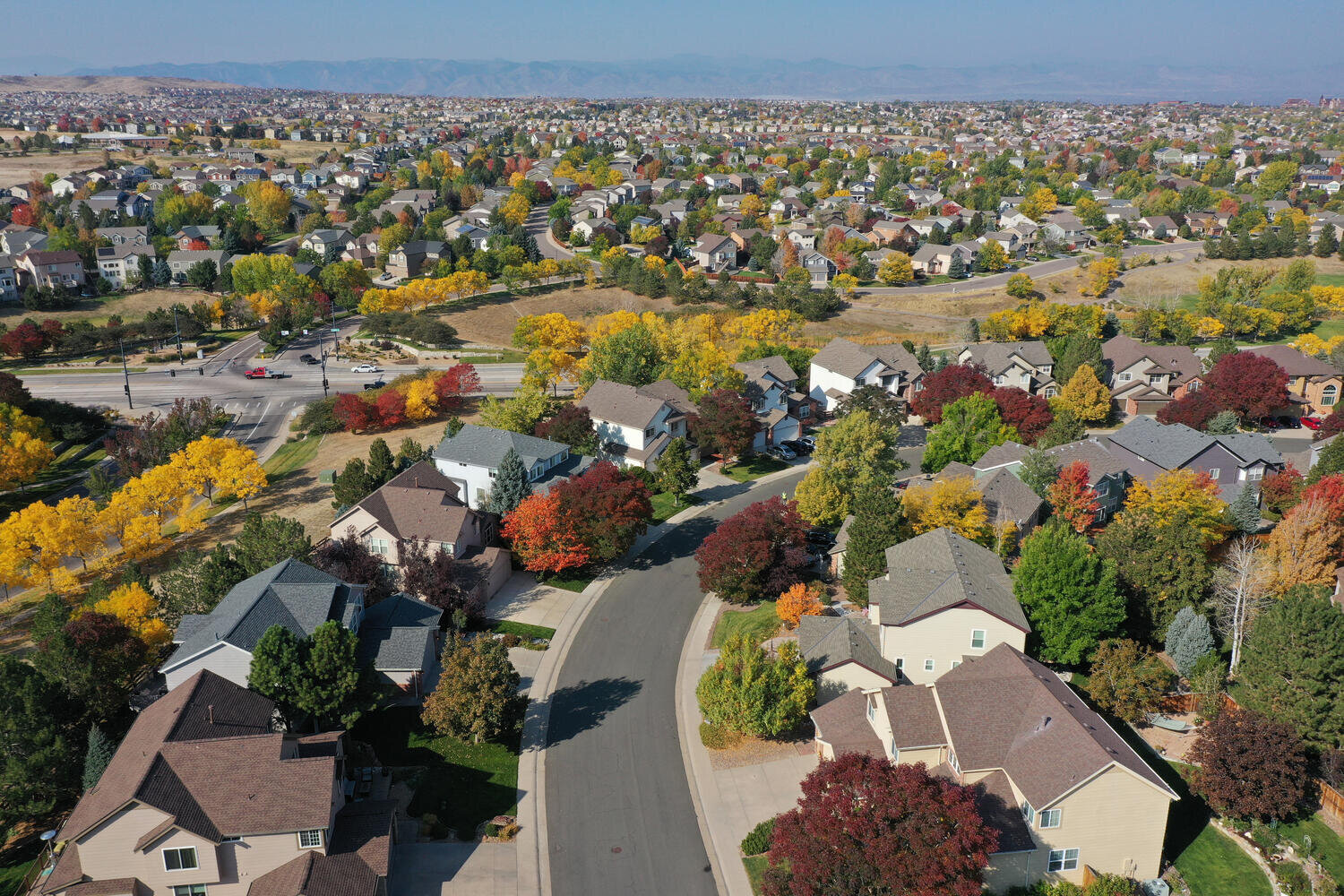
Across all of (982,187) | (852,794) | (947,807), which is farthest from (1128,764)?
(982,187)

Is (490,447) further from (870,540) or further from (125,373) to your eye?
(125,373)

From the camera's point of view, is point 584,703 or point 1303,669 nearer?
point 1303,669

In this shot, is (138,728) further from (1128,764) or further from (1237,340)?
(1237,340)

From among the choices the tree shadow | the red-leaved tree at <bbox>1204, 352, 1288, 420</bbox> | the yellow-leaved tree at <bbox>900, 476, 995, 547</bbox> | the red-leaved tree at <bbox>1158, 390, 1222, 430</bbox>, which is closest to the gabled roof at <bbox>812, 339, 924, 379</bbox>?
the red-leaved tree at <bbox>1158, 390, 1222, 430</bbox>

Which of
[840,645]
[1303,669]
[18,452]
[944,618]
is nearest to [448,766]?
[840,645]

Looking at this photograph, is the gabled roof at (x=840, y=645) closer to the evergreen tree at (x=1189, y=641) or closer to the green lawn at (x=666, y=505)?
the evergreen tree at (x=1189, y=641)

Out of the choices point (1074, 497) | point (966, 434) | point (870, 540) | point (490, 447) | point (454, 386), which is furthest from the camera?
point (454, 386)
